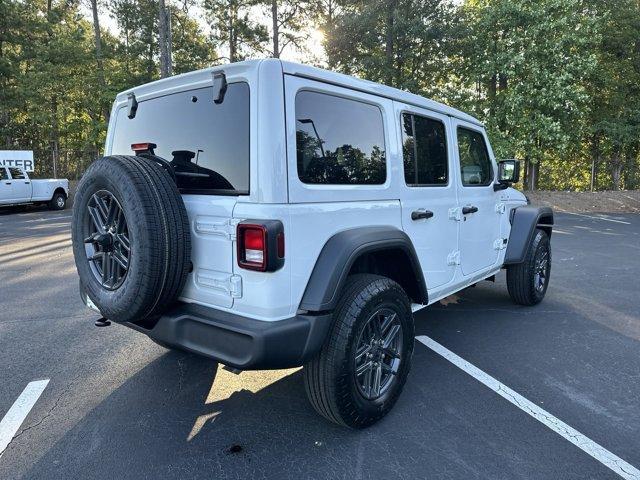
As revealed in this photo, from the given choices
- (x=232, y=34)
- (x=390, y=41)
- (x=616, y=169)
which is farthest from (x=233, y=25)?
(x=616, y=169)

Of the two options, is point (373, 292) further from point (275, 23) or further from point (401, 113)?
point (275, 23)

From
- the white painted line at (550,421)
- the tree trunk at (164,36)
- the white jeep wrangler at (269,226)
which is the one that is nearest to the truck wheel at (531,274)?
the white painted line at (550,421)

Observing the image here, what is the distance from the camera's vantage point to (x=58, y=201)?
16719 millimetres

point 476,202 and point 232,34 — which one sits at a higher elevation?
point 232,34

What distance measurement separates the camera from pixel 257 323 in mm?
2197

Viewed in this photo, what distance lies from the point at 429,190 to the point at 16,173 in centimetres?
Result: 1626

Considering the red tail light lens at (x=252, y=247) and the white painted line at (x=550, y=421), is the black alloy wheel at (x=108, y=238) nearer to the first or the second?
the red tail light lens at (x=252, y=247)

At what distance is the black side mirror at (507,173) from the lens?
425 cm

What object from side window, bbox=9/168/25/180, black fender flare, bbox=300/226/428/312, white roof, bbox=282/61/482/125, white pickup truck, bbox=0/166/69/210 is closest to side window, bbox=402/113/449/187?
white roof, bbox=282/61/482/125

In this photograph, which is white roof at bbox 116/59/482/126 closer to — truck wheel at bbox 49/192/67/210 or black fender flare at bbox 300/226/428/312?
black fender flare at bbox 300/226/428/312

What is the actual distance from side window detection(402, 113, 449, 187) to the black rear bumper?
1335 mm

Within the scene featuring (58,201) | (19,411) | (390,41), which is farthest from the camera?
(390,41)

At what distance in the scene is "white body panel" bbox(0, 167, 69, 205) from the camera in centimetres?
1467

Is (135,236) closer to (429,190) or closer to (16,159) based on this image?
(429,190)
